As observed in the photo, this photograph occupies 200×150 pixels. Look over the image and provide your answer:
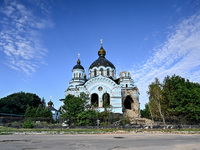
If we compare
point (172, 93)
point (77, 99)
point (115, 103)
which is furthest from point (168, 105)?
point (77, 99)

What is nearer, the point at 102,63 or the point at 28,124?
the point at 28,124

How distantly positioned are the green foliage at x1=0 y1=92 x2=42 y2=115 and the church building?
→ 14512 millimetres

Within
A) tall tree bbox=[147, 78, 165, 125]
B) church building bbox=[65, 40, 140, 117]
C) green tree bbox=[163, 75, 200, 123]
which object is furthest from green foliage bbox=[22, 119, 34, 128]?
green tree bbox=[163, 75, 200, 123]

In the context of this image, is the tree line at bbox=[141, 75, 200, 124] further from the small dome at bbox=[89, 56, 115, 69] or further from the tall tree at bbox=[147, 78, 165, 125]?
the small dome at bbox=[89, 56, 115, 69]

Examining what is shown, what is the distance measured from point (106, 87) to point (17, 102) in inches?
1011

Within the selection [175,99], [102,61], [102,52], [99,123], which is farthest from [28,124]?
[102,52]

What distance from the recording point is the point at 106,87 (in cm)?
3067

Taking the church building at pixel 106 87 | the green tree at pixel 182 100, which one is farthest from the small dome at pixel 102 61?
the green tree at pixel 182 100

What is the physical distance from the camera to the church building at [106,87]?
29828 mm

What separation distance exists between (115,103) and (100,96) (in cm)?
314

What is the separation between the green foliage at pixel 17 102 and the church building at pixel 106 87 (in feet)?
47.6

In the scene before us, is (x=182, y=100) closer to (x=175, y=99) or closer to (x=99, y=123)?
(x=175, y=99)

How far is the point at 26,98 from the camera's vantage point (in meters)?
44.9

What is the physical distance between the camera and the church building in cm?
2983
